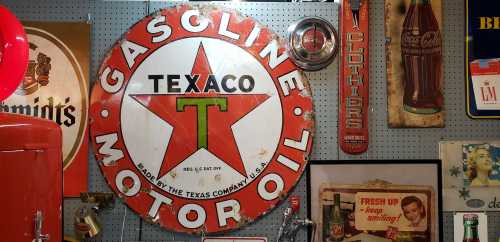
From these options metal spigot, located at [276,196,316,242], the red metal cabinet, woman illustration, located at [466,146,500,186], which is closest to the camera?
the red metal cabinet

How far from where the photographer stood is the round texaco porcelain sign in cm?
216

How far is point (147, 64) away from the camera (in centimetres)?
220

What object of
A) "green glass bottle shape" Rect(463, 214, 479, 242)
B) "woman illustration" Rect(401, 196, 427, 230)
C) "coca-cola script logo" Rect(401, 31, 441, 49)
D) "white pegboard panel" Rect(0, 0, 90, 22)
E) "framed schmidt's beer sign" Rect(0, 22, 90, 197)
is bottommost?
"green glass bottle shape" Rect(463, 214, 479, 242)

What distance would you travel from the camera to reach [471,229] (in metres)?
2.19

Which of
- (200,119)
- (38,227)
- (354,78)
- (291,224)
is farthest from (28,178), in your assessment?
(354,78)

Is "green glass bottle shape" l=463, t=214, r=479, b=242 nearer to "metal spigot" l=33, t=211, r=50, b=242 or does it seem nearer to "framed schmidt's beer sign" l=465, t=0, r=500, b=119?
"framed schmidt's beer sign" l=465, t=0, r=500, b=119

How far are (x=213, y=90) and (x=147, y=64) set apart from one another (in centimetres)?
32

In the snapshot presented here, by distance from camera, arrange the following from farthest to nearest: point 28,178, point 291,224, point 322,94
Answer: point 322,94
point 291,224
point 28,178

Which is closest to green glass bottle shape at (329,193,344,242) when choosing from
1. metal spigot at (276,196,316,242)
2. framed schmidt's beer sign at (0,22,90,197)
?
metal spigot at (276,196,316,242)

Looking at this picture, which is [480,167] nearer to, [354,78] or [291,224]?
[354,78]

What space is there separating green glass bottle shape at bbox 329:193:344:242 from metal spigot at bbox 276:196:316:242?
0.10 m

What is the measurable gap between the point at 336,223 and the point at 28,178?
1.32m

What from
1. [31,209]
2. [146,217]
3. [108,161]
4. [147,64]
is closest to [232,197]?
[146,217]

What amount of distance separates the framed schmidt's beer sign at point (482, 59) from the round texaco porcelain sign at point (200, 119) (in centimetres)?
78
